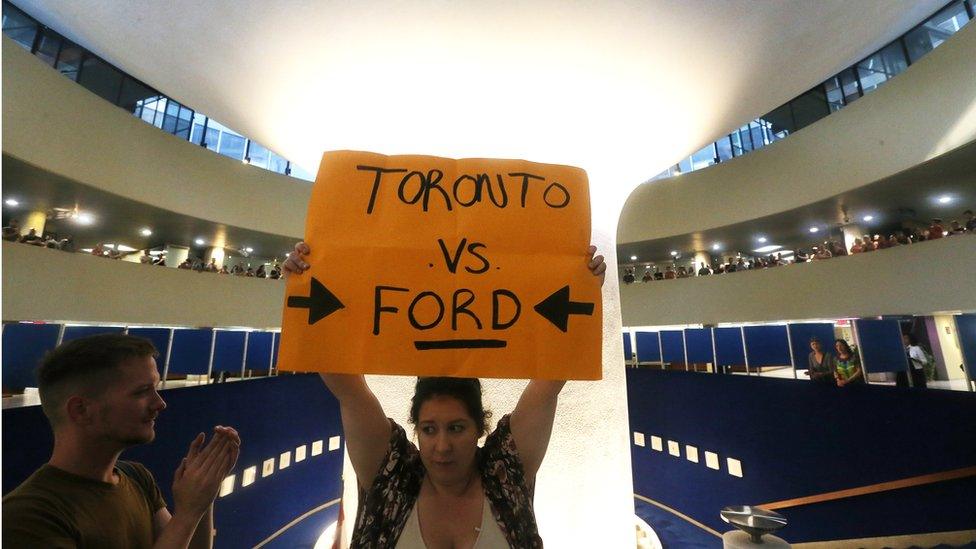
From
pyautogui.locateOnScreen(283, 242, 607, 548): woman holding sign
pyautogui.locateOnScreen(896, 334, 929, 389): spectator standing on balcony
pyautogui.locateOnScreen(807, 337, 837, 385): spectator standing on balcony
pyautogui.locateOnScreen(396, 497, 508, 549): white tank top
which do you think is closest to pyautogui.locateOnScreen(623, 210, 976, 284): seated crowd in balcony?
pyautogui.locateOnScreen(896, 334, 929, 389): spectator standing on balcony

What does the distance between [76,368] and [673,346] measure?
9.91m

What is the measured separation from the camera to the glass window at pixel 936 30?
6.62m

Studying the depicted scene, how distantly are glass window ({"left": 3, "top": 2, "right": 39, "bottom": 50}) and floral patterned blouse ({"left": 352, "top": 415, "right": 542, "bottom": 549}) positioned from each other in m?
9.47

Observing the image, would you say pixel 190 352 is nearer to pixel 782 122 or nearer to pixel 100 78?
pixel 100 78

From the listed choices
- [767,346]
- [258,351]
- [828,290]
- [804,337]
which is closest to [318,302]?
[804,337]

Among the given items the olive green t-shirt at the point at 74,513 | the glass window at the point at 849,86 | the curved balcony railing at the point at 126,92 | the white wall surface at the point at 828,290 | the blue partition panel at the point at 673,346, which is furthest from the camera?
the blue partition panel at the point at 673,346

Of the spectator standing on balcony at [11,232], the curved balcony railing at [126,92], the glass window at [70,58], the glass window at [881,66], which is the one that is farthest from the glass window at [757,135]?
the spectator standing on balcony at [11,232]

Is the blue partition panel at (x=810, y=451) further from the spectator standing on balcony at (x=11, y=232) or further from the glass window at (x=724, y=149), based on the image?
the spectator standing on balcony at (x=11, y=232)

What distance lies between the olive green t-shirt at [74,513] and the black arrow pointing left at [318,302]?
0.64m

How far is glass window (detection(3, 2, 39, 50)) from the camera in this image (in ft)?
21.3

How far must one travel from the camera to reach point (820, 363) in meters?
6.10

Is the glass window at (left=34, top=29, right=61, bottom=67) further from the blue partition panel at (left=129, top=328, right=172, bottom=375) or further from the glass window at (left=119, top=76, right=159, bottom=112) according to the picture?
the blue partition panel at (left=129, top=328, right=172, bottom=375)

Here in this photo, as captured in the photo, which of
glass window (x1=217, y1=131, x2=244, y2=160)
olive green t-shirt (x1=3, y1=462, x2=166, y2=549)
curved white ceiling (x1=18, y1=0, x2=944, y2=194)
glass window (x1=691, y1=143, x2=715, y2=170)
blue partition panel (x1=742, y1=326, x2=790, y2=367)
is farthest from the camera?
glass window (x1=691, y1=143, x2=715, y2=170)

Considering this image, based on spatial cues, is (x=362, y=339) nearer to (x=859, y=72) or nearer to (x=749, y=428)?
(x=749, y=428)
